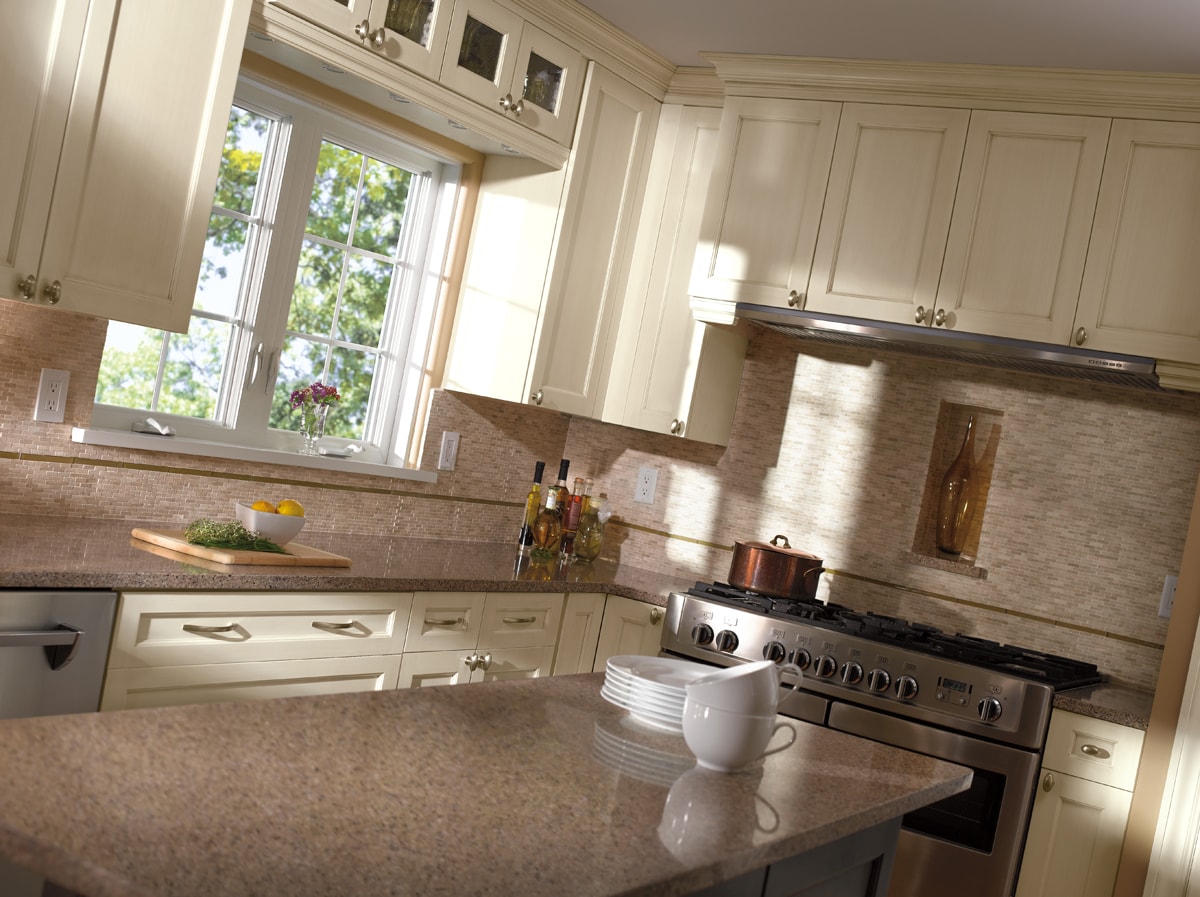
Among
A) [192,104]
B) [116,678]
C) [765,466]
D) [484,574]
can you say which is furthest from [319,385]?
[765,466]

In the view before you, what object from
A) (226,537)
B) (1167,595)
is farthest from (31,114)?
(1167,595)

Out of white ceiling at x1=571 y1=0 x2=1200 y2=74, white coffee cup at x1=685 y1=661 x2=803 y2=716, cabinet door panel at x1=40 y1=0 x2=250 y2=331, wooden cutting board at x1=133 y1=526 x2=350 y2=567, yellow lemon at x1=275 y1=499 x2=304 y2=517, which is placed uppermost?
white ceiling at x1=571 y1=0 x2=1200 y2=74

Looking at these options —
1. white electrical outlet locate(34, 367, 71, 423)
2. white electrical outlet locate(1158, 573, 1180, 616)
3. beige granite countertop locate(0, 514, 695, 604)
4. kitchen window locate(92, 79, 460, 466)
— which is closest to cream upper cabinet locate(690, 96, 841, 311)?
kitchen window locate(92, 79, 460, 466)

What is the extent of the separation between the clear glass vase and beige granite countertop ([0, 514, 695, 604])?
0.93 ft

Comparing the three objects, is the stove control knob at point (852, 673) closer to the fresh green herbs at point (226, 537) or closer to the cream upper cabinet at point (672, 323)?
the cream upper cabinet at point (672, 323)

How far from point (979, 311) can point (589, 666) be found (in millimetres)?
1605

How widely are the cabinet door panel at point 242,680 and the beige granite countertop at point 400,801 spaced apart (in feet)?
2.85

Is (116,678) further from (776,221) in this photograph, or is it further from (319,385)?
(776,221)

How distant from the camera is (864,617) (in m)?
3.49

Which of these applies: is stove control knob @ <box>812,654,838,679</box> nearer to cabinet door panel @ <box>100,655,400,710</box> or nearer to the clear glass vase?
cabinet door panel @ <box>100,655,400,710</box>

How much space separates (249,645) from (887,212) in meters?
2.25

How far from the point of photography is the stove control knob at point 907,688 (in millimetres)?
3072

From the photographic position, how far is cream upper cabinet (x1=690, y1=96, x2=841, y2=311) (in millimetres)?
3633

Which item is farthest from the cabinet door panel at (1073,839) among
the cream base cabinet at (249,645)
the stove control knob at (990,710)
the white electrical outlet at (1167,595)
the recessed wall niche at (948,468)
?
the cream base cabinet at (249,645)
